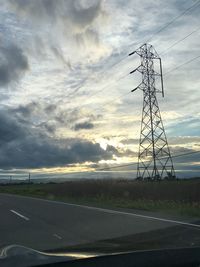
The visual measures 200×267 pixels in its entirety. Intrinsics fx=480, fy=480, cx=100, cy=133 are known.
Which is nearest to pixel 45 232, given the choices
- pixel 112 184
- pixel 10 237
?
pixel 10 237

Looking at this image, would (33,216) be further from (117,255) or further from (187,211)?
(117,255)

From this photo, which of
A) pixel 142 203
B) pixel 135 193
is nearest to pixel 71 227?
pixel 142 203

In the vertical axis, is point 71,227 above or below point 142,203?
below

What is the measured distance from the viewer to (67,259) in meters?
3.85

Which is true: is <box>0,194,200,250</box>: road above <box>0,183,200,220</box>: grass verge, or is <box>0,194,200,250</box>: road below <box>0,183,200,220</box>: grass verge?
below

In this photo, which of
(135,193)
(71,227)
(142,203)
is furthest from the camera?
(135,193)

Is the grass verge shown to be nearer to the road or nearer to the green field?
the green field

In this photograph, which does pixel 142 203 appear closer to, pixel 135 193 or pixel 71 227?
pixel 135 193

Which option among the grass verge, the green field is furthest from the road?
the green field

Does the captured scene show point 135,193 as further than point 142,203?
Yes

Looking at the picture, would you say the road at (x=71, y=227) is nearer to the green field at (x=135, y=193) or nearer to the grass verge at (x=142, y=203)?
the grass verge at (x=142, y=203)

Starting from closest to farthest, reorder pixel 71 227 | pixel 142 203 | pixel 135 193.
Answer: pixel 71 227, pixel 142 203, pixel 135 193

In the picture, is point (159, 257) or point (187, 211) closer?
point (159, 257)

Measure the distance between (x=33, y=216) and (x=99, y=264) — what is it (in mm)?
15935
